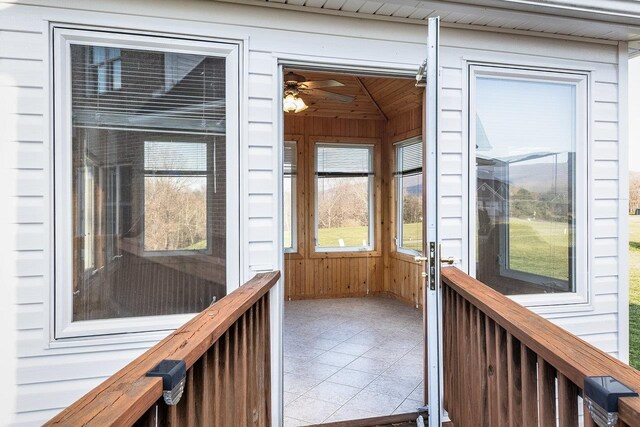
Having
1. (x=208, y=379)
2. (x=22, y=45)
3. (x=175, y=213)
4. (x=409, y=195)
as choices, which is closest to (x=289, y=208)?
(x=409, y=195)

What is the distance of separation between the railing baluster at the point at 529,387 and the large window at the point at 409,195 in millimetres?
3913

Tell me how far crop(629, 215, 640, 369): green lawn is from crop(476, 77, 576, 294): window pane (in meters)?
2.32

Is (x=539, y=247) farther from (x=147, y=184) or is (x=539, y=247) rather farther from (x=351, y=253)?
(x=351, y=253)

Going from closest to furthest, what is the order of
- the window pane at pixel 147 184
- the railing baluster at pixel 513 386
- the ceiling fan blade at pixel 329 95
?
the railing baluster at pixel 513 386, the window pane at pixel 147 184, the ceiling fan blade at pixel 329 95

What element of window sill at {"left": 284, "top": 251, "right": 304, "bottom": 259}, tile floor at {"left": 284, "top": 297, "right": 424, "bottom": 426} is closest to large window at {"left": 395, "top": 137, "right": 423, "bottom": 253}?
tile floor at {"left": 284, "top": 297, "right": 424, "bottom": 426}

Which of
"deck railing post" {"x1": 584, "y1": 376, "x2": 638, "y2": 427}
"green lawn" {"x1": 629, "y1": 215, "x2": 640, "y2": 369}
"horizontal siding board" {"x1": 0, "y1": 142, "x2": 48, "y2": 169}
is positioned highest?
"horizontal siding board" {"x1": 0, "y1": 142, "x2": 48, "y2": 169}

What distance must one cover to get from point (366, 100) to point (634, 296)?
221 inches

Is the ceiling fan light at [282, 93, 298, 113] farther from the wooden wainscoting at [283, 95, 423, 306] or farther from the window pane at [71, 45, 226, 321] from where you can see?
the window pane at [71, 45, 226, 321]

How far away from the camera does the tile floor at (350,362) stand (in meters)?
2.67

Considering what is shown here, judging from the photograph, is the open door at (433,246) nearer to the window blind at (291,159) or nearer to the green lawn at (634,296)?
the green lawn at (634,296)

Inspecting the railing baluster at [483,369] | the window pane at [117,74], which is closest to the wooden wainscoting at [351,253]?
the window pane at [117,74]

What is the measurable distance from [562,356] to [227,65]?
218 cm

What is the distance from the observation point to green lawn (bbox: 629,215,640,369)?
4.40 meters

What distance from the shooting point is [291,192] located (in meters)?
6.04
